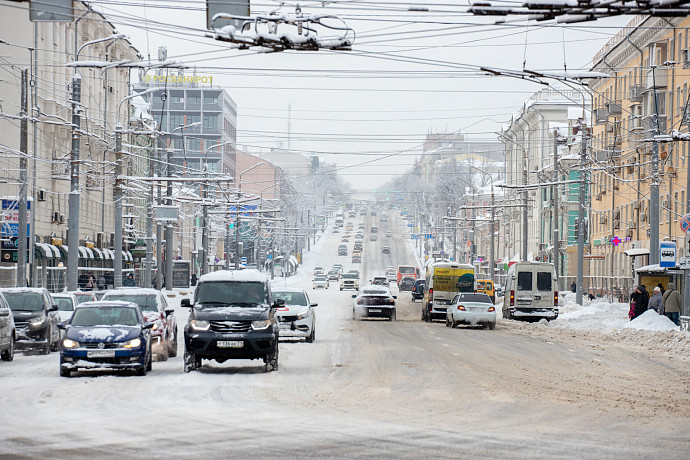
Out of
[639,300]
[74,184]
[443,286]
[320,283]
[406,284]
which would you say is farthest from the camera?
[406,284]

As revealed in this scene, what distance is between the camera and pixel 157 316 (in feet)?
89.9

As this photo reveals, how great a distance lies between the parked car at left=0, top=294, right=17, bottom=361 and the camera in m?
26.0

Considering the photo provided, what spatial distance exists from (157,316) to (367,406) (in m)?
11.6

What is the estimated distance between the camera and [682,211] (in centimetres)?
5972

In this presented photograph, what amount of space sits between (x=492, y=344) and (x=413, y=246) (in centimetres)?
14251

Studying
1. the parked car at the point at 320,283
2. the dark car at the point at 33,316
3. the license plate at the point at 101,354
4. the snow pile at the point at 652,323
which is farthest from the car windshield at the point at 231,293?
the parked car at the point at 320,283

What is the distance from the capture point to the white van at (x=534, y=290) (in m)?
52.9

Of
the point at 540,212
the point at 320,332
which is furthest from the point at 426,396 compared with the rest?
the point at 540,212

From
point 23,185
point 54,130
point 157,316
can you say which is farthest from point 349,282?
point 157,316

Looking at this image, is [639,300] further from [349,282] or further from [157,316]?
[349,282]

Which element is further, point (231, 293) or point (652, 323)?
point (652, 323)

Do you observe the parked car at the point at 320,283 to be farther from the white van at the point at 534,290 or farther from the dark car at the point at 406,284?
the white van at the point at 534,290

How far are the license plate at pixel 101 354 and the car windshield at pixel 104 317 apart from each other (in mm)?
1081

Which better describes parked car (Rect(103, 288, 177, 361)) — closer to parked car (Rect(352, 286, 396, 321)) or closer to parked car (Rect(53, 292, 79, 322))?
parked car (Rect(53, 292, 79, 322))
